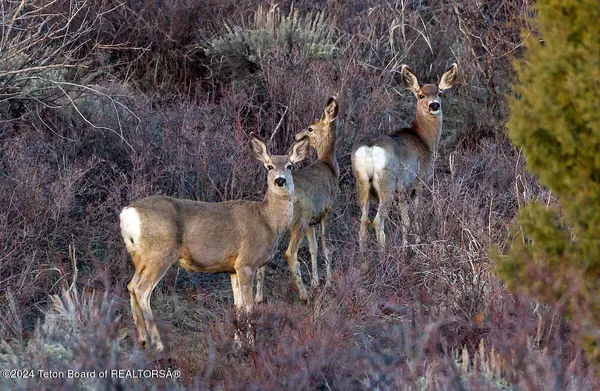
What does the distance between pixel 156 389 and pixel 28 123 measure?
5814 mm

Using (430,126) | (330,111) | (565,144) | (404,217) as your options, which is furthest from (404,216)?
(565,144)

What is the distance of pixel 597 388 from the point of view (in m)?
4.93

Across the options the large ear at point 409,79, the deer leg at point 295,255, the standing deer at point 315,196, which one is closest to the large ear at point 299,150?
the standing deer at point 315,196

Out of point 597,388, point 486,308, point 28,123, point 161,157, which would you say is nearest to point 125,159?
point 161,157

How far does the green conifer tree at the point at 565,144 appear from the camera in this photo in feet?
16.6

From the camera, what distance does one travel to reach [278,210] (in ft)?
26.5

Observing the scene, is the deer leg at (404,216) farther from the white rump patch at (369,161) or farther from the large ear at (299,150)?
the large ear at (299,150)

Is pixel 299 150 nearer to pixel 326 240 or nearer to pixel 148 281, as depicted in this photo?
pixel 326 240

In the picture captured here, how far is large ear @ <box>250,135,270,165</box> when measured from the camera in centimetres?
836

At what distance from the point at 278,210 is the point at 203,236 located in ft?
2.70

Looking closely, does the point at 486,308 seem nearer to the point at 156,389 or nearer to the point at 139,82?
the point at 156,389

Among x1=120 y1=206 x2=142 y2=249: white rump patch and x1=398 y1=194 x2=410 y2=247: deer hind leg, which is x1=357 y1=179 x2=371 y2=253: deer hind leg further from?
x1=120 y1=206 x2=142 y2=249: white rump patch

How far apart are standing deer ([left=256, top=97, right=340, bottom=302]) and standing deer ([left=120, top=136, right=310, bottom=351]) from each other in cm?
63

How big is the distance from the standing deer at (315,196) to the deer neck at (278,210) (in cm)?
60
